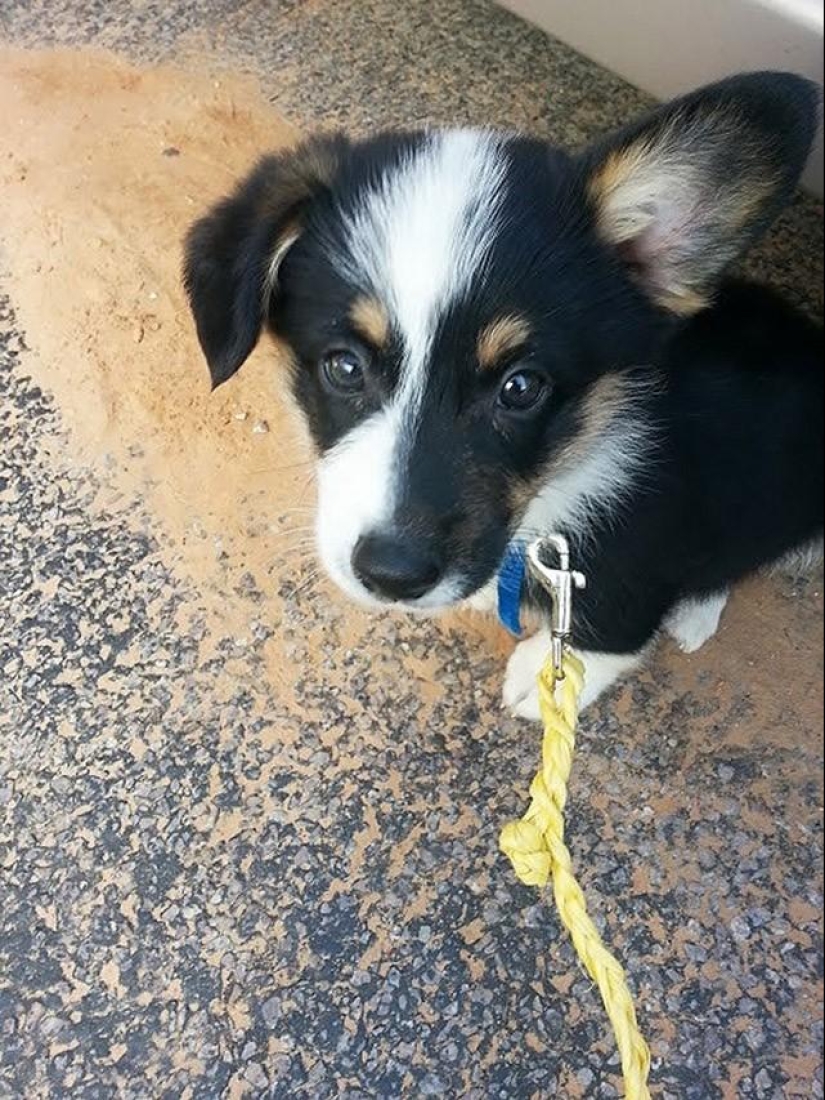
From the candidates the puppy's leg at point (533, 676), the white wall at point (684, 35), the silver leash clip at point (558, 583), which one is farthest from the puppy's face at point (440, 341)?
the puppy's leg at point (533, 676)

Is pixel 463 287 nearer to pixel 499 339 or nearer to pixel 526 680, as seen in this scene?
pixel 499 339

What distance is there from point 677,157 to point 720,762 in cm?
149

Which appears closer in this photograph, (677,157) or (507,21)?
(677,157)

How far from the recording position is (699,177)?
180 cm

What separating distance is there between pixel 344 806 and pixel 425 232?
1353 mm

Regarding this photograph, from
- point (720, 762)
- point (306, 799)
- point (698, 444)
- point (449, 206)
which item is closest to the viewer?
point (449, 206)

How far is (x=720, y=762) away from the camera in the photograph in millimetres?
2639

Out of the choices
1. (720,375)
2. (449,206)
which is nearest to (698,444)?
(720,375)

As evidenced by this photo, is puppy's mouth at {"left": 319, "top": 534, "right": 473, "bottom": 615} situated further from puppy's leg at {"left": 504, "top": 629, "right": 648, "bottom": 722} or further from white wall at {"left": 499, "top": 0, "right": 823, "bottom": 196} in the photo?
white wall at {"left": 499, "top": 0, "right": 823, "bottom": 196}

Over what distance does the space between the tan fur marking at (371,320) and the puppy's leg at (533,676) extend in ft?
3.27

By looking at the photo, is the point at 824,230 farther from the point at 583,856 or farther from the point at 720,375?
the point at 583,856

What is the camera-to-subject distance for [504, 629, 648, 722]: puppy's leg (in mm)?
2523

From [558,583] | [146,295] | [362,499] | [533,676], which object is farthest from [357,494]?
[146,295]

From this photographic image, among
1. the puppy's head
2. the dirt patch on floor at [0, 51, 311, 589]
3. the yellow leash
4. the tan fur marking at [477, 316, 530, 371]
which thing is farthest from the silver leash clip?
the dirt patch on floor at [0, 51, 311, 589]
